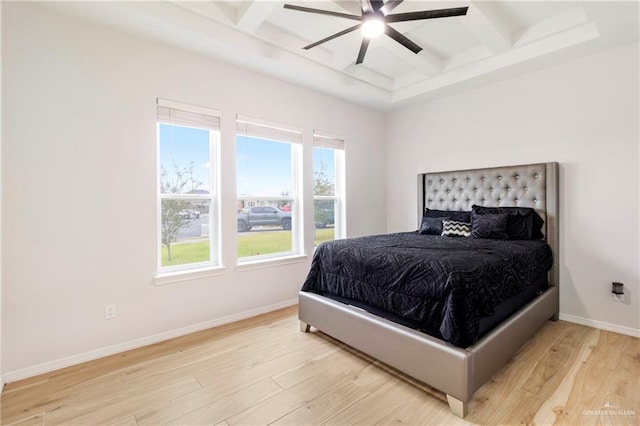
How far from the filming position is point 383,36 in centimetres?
286

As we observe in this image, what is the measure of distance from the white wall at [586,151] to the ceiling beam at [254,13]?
2.66m

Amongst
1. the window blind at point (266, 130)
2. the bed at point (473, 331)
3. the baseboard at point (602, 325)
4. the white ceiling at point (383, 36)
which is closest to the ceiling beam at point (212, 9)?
the white ceiling at point (383, 36)

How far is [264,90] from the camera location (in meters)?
3.32

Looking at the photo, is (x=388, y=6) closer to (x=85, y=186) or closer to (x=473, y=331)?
(x=473, y=331)

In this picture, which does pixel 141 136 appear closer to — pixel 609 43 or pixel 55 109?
pixel 55 109

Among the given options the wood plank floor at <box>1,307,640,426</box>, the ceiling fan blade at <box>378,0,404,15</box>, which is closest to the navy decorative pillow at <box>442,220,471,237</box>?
the wood plank floor at <box>1,307,640,426</box>

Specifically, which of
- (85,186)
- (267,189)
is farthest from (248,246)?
(85,186)

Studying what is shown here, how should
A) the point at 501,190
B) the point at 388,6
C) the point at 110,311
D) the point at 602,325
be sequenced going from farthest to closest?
the point at 501,190
the point at 602,325
the point at 110,311
the point at 388,6

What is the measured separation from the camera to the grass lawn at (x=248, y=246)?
2896 millimetres

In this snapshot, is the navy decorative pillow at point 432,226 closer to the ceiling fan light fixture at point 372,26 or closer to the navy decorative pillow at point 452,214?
the navy decorative pillow at point 452,214

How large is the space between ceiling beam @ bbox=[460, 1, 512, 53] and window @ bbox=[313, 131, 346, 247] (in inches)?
75.1

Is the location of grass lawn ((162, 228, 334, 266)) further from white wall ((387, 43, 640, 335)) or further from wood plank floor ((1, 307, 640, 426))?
white wall ((387, 43, 640, 335))

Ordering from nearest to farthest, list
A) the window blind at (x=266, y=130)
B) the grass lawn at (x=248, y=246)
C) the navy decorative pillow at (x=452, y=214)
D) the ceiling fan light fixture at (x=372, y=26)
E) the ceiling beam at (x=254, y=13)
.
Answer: the ceiling fan light fixture at (x=372, y=26) → the ceiling beam at (x=254, y=13) → the grass lawn at (x=248, y=246) → the window blind at (x=266, y=130) → the navy decorative pillow at (x=452, y=214)

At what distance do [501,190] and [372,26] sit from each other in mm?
2426
